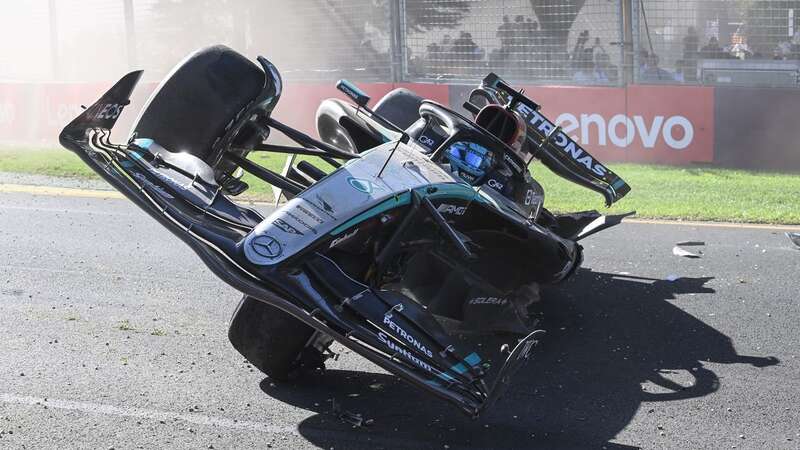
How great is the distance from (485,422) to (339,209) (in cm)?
115

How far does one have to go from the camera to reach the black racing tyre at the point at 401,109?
6934mm

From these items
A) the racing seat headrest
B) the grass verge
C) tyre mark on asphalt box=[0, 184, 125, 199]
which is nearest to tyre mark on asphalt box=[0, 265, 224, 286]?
the racing seat headrest

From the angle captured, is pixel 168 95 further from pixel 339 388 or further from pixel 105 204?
pixel 105 204

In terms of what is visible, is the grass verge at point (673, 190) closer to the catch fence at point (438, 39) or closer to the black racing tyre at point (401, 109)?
the catch fence at point (438, 39)

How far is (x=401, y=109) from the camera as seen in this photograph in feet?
23.0

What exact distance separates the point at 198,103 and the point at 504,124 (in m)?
1.82

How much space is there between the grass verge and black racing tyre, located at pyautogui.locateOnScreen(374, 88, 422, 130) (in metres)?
2.97

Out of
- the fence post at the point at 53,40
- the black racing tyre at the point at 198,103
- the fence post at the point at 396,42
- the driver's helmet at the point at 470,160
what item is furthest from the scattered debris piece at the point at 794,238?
the fence post at the point at 53,40

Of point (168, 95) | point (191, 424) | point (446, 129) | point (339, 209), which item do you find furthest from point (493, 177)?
point (191, 424)

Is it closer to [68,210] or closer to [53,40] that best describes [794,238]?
[68,210]

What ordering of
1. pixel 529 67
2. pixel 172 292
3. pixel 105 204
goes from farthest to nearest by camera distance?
pixel 529 67 < pixel 105 204 < pixel 172 292

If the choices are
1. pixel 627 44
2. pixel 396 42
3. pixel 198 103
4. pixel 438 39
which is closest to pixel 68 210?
pixel 198 103

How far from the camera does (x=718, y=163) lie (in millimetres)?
12844

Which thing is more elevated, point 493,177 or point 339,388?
point 493,177
